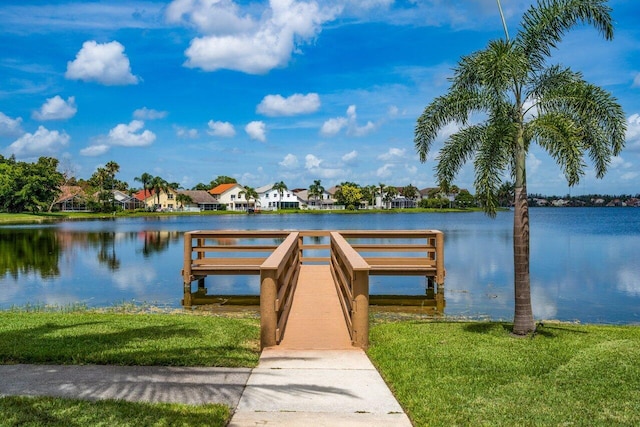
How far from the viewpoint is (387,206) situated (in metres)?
146

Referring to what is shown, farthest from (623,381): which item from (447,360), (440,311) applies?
(440,311)

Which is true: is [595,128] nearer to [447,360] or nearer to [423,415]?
[447,360]

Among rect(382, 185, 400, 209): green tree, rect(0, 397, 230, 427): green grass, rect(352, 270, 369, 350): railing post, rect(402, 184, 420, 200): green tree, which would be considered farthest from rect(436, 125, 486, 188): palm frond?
rect(402, 184, 420, 200): green tree

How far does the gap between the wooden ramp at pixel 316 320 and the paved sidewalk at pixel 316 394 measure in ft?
2.35

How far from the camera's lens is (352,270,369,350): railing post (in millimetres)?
7297

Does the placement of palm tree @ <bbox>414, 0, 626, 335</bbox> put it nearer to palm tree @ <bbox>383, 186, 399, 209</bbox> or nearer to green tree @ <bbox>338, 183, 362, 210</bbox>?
green tree @ <bbox>338, 183, 362, 210</bbox>

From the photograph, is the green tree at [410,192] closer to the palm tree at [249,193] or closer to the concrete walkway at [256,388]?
the palm tree at [249,193]

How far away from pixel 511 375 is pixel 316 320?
3.86 metres

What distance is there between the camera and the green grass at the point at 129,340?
646cm

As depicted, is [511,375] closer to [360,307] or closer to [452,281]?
[360,307]

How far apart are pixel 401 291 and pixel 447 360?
1011 centimetres

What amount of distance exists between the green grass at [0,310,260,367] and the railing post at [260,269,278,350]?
23 centimetres

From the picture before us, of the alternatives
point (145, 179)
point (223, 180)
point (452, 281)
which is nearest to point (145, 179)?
point (145, 179)

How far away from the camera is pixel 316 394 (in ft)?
17.2
